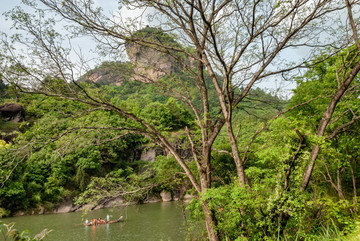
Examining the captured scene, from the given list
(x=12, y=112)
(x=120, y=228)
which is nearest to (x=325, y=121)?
(x=120, y=228)

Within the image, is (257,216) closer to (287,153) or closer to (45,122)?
(287,153)

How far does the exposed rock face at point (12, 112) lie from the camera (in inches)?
1064

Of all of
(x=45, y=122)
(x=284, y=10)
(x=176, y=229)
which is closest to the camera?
(x=284, y=10)

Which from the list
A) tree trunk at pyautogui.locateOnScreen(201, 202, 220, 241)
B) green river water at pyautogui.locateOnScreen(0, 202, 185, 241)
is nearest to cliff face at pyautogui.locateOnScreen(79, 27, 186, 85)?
tree trunk at pyautogui.locateOnScreen(201, 202, 220, 241)

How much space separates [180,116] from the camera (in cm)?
2780

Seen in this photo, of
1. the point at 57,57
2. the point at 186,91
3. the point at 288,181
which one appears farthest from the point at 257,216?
the point at 57,57

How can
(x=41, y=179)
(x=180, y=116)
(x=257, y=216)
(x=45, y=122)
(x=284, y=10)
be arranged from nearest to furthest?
(x=257, y=216) < (x=284, y=10) < (x=45, y=122) < (x=41, y=179) < (x=180, y=116)

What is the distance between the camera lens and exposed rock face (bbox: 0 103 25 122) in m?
27.0

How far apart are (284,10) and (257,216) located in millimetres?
3745

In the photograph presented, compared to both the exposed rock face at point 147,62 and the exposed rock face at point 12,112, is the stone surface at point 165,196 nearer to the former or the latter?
the exposed rock face at point 12,112

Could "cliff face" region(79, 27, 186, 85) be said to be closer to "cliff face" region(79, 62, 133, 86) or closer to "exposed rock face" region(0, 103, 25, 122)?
"cliff face" region(79, 62, 133, 86)

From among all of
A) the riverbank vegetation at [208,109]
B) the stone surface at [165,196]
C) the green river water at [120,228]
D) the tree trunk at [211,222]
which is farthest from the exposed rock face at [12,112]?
the tree trunk at [211,222]

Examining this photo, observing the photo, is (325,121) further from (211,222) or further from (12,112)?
(12,112)

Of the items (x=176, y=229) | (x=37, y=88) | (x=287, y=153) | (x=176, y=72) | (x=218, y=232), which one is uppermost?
(x=176, y=72)
